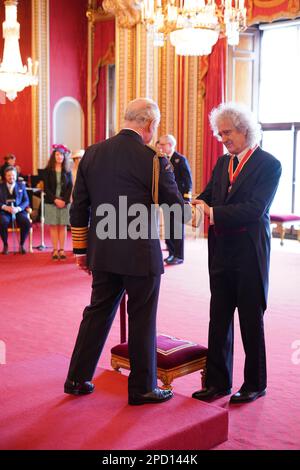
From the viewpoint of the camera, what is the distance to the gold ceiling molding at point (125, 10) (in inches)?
435

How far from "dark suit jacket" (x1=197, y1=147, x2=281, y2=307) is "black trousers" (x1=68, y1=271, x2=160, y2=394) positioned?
0.57m

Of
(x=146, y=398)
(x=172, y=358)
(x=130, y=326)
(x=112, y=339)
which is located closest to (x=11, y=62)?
(x=112, y=339)

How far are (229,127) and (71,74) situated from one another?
450 inches

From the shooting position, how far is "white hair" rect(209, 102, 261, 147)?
3502mm

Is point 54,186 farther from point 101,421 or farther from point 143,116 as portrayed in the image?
point 101,421

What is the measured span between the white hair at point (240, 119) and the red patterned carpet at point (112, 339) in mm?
1475

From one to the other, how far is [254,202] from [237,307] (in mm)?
616

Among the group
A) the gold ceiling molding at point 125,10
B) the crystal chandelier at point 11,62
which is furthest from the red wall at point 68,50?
the gold ceiling molding at point 125,10

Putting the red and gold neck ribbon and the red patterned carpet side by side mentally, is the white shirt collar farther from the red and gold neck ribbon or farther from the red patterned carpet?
the red patterned carpet

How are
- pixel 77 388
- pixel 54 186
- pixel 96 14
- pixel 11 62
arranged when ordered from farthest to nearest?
pixel 96 14 → pixel 11 62 → pixel 54 186 → pixel 77 388

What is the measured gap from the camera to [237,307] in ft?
12.0

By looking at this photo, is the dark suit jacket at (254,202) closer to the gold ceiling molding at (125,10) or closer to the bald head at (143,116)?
the bald head at (143,116)
